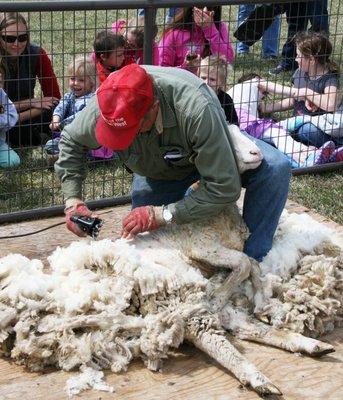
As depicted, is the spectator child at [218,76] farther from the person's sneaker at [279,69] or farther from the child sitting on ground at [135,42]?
the person's sneaker at [279,69]

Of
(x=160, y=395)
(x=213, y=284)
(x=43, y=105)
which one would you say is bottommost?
(x=160, y=395)

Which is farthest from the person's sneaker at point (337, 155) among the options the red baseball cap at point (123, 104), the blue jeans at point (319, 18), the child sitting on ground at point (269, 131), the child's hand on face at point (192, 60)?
the red baseball cap at point (123, 104)

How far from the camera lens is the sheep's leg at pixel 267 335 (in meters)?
3.36

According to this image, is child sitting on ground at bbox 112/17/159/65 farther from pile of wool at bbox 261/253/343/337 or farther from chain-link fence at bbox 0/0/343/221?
pile of wool at bbox 261/253/343/337

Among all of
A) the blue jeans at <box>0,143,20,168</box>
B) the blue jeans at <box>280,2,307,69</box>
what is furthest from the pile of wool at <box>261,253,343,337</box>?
the blue jeans at <box>280,2,307,69</box>

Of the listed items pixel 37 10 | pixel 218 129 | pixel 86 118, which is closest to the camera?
pixel 218 129

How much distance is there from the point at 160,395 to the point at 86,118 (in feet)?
4.75

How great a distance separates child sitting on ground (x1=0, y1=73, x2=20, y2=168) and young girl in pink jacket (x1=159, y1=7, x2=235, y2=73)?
1.20m

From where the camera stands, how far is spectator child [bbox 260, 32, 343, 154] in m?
6.04

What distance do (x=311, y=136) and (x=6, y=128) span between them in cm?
254

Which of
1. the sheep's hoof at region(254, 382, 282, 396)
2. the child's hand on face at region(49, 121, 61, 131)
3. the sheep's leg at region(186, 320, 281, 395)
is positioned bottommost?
the sheep's hoof at region(254, 382, 282, 396)

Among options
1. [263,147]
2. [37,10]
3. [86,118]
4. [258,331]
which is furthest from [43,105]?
[258,331]

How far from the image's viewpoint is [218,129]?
11.3 feet

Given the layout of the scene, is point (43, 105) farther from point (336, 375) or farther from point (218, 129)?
point (336, 375)
